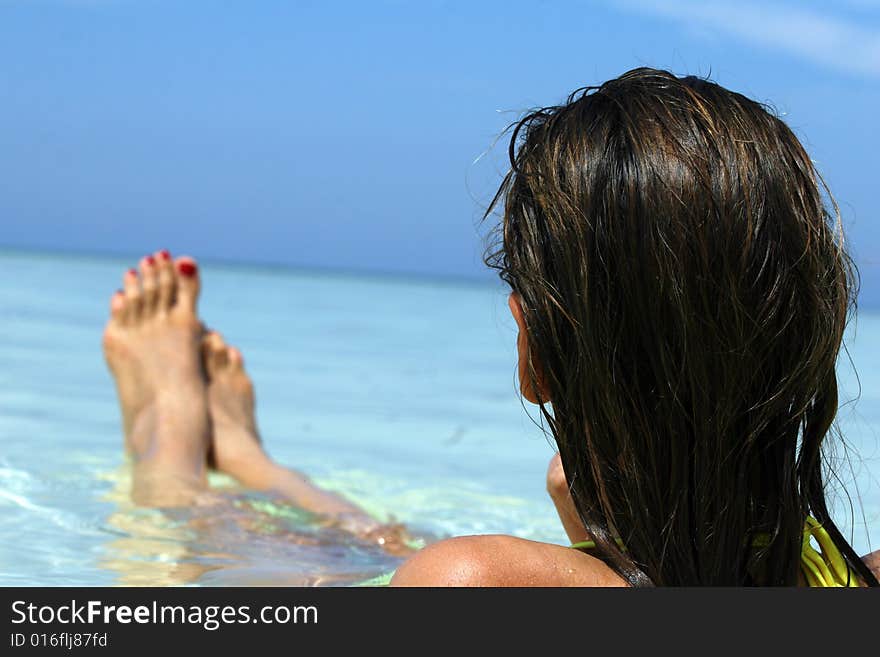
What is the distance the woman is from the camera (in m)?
1.00

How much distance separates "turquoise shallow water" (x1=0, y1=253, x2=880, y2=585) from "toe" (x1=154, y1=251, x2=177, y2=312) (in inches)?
20.0

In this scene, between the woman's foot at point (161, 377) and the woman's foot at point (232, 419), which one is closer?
the woman's foot at point (161, 377)

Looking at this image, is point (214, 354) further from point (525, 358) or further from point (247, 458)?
point (525, 358)

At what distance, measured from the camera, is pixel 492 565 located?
0.99 metres

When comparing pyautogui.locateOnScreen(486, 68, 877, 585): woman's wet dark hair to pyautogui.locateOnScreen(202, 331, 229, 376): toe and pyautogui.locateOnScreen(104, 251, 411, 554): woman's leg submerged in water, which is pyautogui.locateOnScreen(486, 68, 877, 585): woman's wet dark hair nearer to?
pyautogui.locateOnScreen(104, 251, 411, 554): woman's leg submerged in water

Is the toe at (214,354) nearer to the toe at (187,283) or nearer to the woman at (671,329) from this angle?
the toe at (187,283)

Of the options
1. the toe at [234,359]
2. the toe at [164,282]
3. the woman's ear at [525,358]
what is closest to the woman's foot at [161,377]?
the toe at [164,282]

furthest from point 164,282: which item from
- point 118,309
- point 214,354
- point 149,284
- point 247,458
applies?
point 247,458

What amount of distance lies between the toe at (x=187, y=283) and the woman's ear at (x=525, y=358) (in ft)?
9.84

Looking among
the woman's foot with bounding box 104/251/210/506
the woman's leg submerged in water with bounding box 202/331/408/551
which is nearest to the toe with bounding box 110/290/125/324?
the woman's foot with bounding box 104/251/210/506

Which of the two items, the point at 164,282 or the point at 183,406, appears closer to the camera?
the point at 183,406

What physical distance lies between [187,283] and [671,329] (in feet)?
10.8

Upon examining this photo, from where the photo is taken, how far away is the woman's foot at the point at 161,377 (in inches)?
114

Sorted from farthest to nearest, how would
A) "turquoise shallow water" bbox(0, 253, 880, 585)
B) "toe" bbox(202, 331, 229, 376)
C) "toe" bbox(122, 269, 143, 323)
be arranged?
"toe" bbox(122, 269, 143, 323)
"toe" bbox(202, 331, 229, 376)
"turquoise shallow water" bbox(0, 253, 880, 585)
